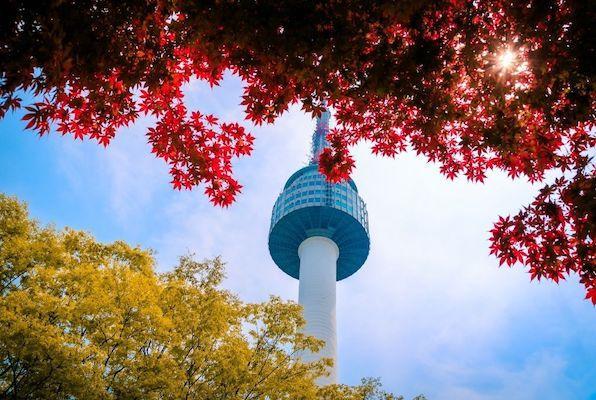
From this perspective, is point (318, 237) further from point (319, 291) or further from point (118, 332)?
point (118, 332)

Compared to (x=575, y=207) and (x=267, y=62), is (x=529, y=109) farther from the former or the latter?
(x=267, y=62)

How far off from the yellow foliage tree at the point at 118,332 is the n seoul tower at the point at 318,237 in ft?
126

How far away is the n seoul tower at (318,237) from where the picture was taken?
5222 cm

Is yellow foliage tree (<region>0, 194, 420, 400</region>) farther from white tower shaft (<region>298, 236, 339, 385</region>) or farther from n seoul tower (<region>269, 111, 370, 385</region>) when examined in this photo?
n seoul tower (<region>269, 111, 370, 385</region>)

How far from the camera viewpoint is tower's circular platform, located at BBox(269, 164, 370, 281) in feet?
187

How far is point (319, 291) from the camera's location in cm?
5303

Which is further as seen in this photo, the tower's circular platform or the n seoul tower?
the tower's circular platform

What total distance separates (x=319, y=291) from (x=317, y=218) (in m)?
10.4

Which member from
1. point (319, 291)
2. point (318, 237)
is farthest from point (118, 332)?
point (318, 237)

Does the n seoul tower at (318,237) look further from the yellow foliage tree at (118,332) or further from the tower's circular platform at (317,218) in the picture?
the yellow foliage tree at (118,332)

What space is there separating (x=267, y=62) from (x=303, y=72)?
57 cm

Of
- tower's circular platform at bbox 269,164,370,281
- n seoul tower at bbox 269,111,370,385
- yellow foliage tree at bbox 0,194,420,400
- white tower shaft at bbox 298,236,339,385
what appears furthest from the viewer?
tower's circular platform at bbox 269,164,370,281

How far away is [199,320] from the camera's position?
1185 centimetres

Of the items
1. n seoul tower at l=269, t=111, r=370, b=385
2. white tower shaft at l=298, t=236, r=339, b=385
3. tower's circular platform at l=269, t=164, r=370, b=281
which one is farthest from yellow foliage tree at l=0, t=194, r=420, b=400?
tower's circular platform at l=269, t=164, r=370, b=281
